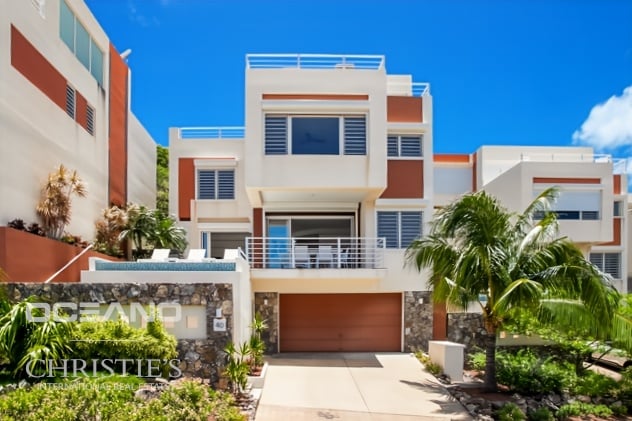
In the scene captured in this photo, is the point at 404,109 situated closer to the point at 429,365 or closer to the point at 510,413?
the point at 429,365

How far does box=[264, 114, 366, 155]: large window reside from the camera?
1524 cm

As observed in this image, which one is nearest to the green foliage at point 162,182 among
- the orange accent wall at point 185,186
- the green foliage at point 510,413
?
the orange accent wall at point 185,186

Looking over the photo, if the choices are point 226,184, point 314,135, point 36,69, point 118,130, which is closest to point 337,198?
point 314,135

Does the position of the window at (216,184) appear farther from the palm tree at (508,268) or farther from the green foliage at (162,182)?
the palm tree at (508,268)

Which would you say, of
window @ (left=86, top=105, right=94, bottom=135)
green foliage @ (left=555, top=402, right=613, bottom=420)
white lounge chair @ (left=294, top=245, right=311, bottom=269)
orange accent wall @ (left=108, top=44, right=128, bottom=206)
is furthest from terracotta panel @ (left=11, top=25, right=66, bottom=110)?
green foliage @ (left=555, top=402, right=613, bottom=420)

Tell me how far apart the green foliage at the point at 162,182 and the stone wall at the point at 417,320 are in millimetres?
14664

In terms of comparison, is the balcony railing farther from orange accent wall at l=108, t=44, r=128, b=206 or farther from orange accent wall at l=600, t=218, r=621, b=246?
orange accent wall at l=600, t=218, r=621, b=246

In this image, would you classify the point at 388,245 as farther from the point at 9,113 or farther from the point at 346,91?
the point at 9,113

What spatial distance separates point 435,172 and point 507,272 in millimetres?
13225

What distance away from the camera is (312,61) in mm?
15844

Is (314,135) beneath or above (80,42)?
beneath

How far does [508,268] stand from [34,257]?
40.5 feet

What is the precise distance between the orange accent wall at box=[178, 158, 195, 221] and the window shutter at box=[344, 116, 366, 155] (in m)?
8.38

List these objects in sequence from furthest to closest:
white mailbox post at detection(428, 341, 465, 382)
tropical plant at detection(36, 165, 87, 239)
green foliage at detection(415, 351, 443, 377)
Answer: tropical plant at detection(36, 165, 87, 239)
green foliage at detection(415, 351, 443, 377)
white mailbox post at detection(428, 341, 465, 382)
